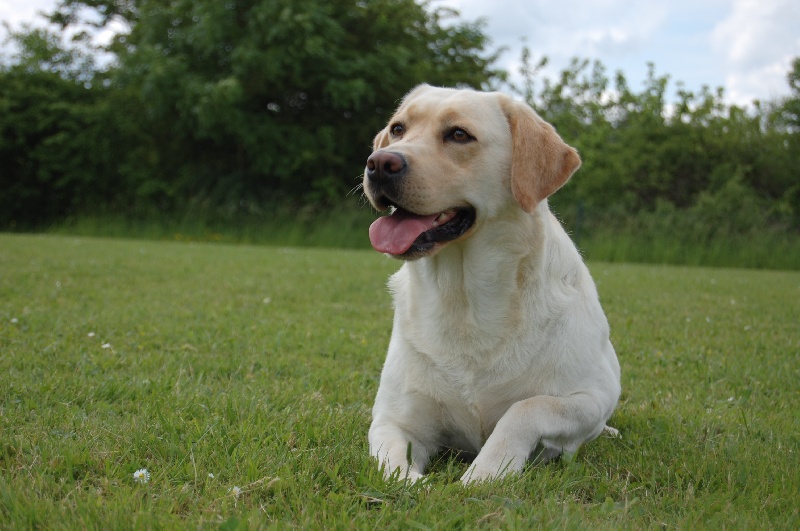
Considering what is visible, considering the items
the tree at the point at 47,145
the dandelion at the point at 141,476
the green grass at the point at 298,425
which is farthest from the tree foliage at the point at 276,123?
the dandelion at the point at 141,476

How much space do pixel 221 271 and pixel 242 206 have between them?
11.6 m

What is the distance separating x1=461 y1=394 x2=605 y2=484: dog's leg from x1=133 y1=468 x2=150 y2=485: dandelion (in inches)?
42.6

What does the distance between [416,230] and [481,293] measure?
1.36 feet

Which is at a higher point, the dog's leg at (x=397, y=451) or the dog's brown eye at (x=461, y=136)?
the dog's brown eye at (x=461, y=136)

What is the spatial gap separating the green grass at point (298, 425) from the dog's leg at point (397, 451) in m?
0.08

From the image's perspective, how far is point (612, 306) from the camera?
7.68 meters

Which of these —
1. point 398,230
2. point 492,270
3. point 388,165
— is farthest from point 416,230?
point 492,270

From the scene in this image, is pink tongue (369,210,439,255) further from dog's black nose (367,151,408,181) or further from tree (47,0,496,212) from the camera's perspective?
tree (47,0,496,212)

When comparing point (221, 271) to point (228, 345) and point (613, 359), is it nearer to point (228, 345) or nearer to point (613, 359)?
point (228, 345)

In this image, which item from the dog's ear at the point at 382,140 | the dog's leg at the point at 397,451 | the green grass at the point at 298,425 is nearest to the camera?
the green grass at the point at 298,425

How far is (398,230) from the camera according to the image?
3.04m

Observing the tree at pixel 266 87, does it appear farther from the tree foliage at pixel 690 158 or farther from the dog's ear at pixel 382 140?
the dog's ear at pixel 382 140

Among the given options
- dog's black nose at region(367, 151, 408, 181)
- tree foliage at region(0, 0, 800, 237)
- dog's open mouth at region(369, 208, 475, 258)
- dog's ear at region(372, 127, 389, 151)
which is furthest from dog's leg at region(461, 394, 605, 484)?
tree foliage at region(0, 0, 800, 237)

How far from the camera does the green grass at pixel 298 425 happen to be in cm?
219
